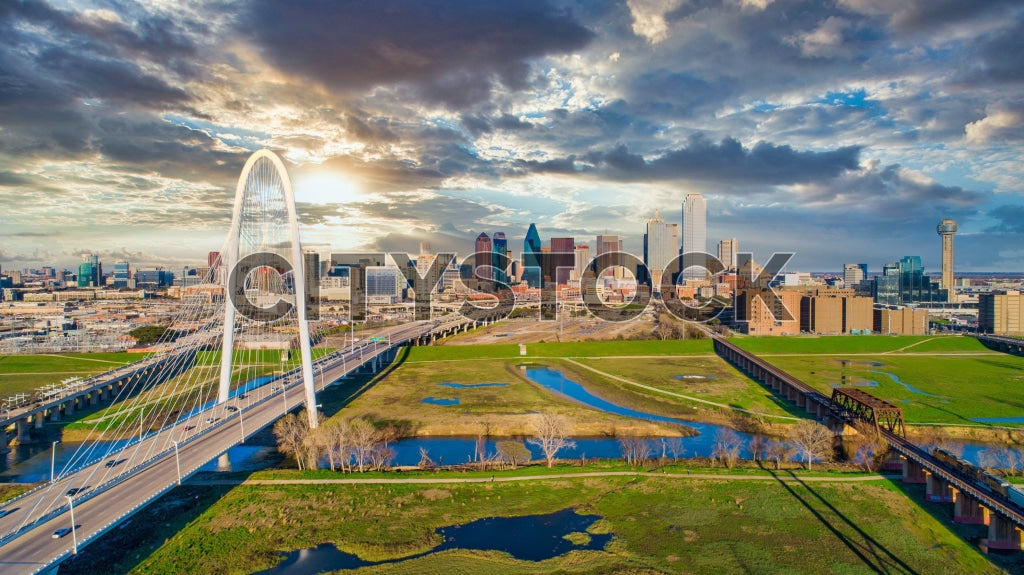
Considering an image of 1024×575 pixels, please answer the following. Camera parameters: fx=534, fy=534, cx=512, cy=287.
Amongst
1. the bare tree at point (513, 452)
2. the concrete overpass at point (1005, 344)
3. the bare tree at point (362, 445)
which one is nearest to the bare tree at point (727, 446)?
the bare tree at point (513, 452)

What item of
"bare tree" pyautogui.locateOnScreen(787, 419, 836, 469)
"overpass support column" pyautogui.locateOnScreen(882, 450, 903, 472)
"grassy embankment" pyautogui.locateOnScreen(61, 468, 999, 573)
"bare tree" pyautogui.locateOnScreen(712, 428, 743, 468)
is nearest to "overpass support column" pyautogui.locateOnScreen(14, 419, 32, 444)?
"grassy embankment" pyautogui.locateOnScreen(61, 468, 999, 573)

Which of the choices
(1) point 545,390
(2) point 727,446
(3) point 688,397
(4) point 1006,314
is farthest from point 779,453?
(4) point 1006,314

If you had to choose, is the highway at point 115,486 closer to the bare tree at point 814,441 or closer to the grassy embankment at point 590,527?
the grassy embankment at point 590,527

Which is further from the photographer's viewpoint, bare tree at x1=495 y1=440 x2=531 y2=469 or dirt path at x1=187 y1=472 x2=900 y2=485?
bare tree at x1=495 y1=440 x2=531 y2=469

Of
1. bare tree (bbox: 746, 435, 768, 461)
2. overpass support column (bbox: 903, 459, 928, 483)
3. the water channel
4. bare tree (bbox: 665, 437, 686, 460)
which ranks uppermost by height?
overpass support column (bbox: 903, 459, 928, 483)

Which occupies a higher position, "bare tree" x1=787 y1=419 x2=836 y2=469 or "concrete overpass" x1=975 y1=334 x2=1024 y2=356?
"concrete overpass" x1=975 y1=334 x2=1024 y2=356

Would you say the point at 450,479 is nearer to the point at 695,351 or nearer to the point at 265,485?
the point at 265,485

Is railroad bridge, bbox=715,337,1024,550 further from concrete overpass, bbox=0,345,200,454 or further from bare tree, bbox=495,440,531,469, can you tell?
concrete overpass, bbox=0,345,200,454
